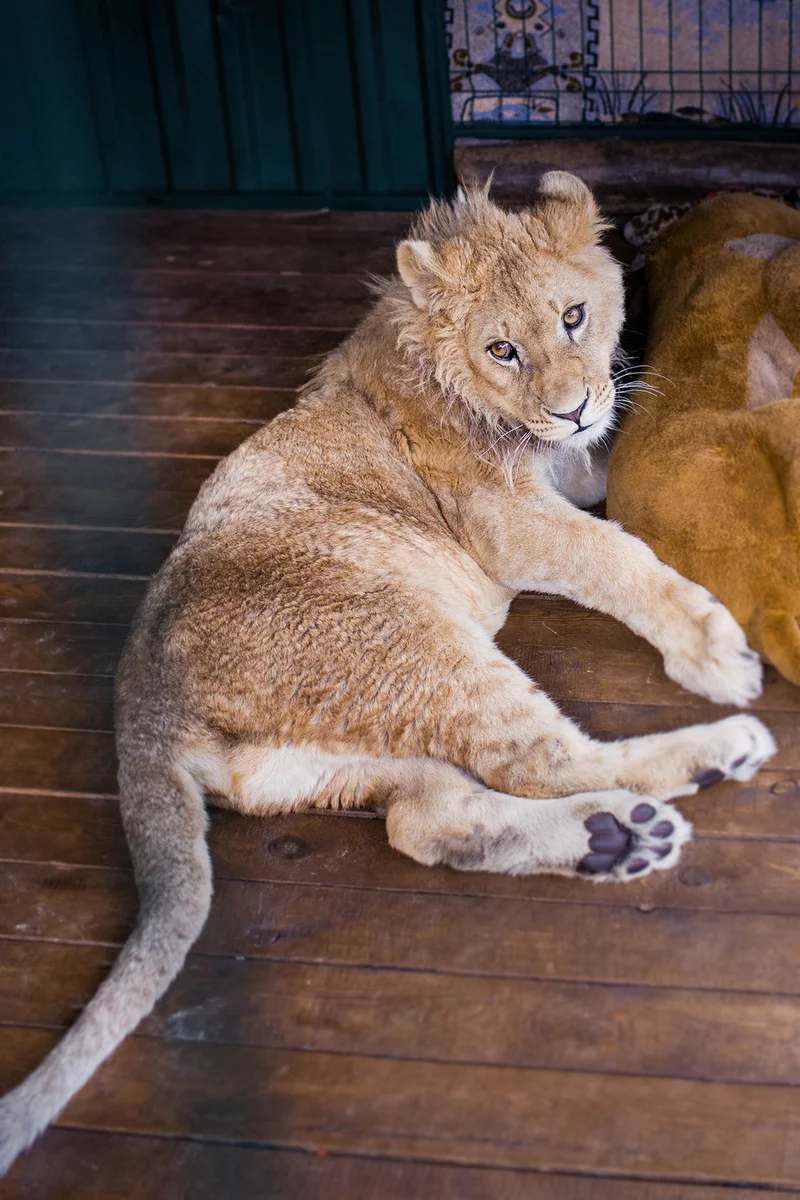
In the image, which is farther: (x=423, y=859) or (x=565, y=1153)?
(x=423, y=859)

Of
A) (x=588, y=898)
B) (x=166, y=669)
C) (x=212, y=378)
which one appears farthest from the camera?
(x=212, y=378)

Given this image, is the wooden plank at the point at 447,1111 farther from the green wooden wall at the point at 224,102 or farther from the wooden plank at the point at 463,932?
the green wooden wall at the point at 224,102

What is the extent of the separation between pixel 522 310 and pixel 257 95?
4.07 meters

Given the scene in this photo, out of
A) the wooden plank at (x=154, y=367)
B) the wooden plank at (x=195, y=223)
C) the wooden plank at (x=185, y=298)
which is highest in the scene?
the wooden plank at (x=195, y=223)

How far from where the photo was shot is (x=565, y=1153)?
239 cm

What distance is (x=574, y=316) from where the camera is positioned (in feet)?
11.2

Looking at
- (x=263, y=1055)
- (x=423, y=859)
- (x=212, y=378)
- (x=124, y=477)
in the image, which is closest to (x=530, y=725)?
→ (x=423, y=859)

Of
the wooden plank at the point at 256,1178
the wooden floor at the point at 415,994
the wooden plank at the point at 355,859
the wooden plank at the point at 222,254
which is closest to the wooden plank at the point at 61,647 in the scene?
the wooden floor at the point at 415,994

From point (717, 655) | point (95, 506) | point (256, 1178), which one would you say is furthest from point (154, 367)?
point (256, 1178)

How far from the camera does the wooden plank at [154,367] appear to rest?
17.7 feet

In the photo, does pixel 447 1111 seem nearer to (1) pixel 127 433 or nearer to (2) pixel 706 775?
(2) pixel 706 775

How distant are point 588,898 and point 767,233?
7.27 ft

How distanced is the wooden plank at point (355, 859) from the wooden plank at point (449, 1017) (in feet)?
0.82

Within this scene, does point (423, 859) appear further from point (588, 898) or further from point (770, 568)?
point (770, 568)
